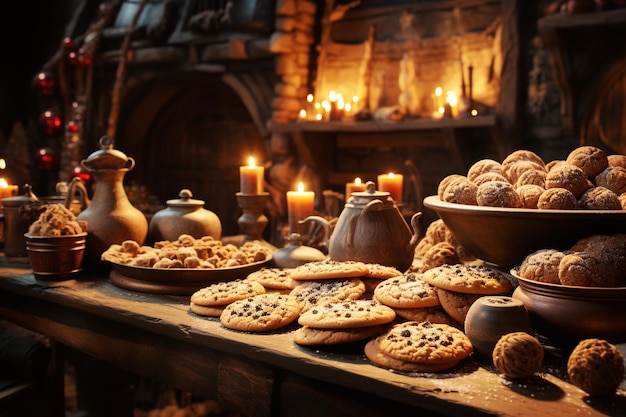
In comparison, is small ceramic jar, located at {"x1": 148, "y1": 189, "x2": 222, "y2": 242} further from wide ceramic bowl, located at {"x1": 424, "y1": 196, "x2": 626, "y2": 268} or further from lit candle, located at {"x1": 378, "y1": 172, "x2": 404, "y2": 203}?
wide ceramic bowl, located at {"x1": 424, "y1": 196, "x2": 626, "y2": 268}

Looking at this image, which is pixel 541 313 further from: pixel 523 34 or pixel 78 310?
pixel 523 34

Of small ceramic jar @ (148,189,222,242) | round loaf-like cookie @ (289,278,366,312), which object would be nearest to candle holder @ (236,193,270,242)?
small ceramic jar @ (148,189,222,242)

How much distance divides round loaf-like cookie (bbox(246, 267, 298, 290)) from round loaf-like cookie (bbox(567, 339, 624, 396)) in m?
1.00

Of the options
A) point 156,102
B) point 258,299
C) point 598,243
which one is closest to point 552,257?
point 598,243

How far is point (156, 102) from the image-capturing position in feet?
23.6

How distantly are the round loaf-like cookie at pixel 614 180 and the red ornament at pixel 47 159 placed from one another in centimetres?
636

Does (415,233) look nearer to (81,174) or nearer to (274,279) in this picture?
(274,279)

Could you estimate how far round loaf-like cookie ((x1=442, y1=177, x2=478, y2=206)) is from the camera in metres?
1.91

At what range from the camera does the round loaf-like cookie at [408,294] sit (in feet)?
5.56

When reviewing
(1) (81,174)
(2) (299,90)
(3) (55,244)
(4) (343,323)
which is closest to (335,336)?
(4) (343,323)

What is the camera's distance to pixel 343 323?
159 cm

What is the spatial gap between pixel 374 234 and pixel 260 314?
61cm

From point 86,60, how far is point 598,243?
650 cm

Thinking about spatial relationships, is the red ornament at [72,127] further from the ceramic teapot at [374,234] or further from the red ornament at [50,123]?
the ceramic teapot at [374,234]
